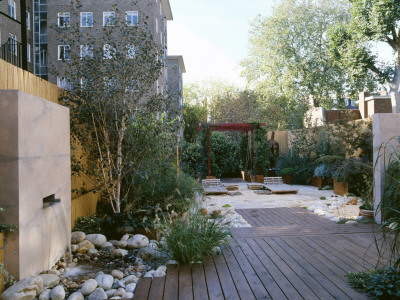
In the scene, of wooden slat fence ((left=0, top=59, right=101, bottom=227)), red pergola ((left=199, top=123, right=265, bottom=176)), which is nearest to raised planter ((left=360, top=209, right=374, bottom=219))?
wooden slat fence ((left=0, top=59, right=101, bottom=227))

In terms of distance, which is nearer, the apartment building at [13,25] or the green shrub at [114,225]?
the green shrub at [114,225]

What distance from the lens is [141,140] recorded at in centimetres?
588

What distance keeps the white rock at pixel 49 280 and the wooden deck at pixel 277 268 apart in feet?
2.58

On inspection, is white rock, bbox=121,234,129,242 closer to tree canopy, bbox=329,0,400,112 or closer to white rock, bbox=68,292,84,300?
white rock, bbox=68,292,84,300

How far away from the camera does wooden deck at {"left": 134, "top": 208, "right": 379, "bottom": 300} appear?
10.2 ft

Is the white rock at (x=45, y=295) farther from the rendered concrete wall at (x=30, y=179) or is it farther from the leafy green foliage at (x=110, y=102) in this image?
the leafy green foliage at (x=110, y=102)

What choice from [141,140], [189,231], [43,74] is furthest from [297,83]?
[189,231]

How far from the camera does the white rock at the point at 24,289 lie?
282 centimetres

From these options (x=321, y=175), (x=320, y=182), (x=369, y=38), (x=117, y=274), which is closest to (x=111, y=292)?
(x=117, y=274)

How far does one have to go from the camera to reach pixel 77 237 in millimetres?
4691

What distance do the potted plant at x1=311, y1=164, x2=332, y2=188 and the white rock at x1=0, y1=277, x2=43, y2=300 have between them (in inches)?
379

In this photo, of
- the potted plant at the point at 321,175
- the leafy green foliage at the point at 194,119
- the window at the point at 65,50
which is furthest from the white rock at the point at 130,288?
the leafy green foliage at the point at 194,119

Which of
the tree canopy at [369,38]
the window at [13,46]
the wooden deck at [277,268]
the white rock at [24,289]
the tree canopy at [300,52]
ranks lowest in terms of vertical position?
the wooden deck at [277,268]

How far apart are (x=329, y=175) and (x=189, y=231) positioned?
28.1 ft
